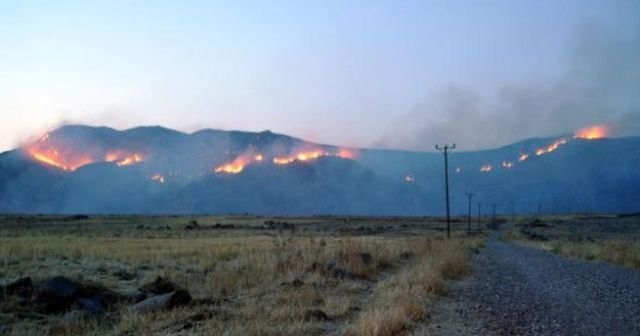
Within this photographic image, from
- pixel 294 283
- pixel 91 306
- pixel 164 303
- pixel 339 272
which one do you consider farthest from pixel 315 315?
pixel 339 272

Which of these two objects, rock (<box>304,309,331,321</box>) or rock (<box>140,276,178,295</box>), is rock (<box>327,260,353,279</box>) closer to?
rock (<box>140,276,178,295</box>)

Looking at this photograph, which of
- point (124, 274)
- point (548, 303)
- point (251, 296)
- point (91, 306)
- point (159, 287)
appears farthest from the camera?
point (124, 274)

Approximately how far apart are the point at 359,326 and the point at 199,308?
184 inches

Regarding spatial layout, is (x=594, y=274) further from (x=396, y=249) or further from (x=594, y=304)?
(x=396, y=249)

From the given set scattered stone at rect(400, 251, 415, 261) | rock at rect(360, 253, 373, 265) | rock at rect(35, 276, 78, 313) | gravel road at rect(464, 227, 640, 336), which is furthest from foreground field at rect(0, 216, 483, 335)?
scattered stone at rect(400, 251, 415, 261)

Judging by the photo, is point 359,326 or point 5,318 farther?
point 5,318

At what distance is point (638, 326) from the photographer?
11320 mm

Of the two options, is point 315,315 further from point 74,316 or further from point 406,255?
point 406,255

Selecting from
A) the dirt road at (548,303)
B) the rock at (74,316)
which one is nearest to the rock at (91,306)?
the rock at (74,316)

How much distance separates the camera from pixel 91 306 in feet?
44.3

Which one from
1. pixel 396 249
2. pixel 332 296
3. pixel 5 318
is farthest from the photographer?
pixel 396 249

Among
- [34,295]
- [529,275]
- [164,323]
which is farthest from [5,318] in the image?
[529,275]

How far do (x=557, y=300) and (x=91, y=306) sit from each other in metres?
11.9

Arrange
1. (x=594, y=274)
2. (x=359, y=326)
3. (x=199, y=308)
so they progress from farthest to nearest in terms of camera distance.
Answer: (x=594, y=274)
(x=199, y=308)
(x=359, y=326)
